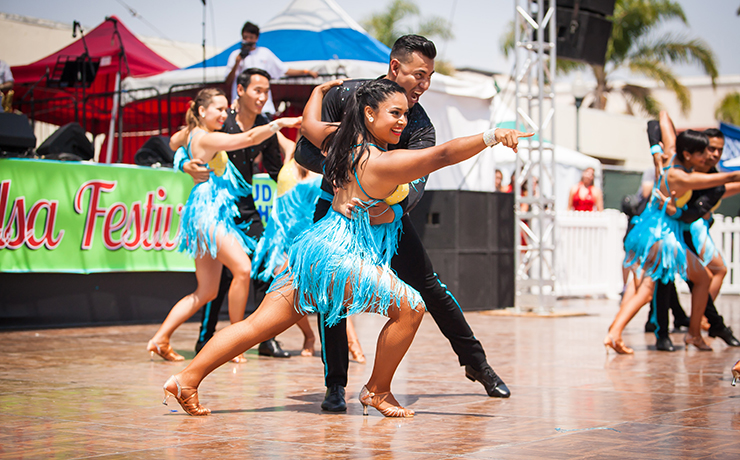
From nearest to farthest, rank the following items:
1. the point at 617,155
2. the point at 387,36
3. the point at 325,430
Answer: the point at 325,430, the point at 617,155, the point at 387,36

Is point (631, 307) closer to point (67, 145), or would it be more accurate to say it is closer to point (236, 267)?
point (236, 267)

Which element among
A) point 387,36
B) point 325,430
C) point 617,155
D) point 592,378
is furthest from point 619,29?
point 325,430

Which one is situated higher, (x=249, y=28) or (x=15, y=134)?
(x=249, y=28)

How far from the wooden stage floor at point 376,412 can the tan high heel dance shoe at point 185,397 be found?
49mm

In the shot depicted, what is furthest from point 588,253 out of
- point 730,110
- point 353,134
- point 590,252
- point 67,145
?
point 730,110

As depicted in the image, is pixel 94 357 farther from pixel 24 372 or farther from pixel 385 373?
pixel 385 373

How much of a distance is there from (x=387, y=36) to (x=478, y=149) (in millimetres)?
33393

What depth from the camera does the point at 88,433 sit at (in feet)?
10.7

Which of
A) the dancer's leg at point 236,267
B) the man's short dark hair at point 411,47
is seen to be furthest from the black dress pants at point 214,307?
the man's short dark hair at point 411,47

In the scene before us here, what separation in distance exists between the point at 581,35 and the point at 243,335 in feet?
29.2

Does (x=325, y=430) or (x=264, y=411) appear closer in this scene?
(x=325, y=430)

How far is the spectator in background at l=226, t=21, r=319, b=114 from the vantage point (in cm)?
974

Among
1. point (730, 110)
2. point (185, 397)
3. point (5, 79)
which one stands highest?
point (730, 110)

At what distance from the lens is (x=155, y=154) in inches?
338
